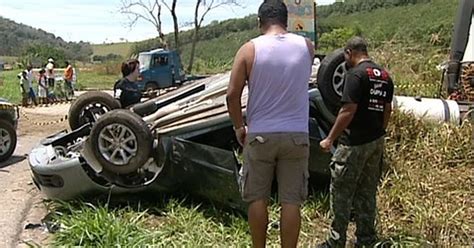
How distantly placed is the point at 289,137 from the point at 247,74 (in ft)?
1.58

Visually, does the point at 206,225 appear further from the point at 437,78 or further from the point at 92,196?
the point at 437,78

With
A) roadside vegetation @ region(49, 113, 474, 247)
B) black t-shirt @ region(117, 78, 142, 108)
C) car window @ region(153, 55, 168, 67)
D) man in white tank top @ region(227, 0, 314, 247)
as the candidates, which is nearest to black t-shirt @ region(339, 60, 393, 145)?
man in white tank top @ region(227, 0, 314, 247)

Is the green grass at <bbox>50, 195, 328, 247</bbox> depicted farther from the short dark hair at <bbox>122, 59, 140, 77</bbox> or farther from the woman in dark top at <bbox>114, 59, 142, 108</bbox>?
the short dark hair at <bbox>122, 59, 140, 77</bbox>

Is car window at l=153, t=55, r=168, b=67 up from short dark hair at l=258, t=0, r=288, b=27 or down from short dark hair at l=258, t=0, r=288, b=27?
down

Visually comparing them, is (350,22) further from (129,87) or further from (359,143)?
(359,143)

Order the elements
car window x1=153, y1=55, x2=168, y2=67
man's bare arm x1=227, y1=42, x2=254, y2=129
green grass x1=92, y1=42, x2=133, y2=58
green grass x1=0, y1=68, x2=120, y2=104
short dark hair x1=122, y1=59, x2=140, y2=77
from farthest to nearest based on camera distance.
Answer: green grass x1=92, y1=42, x2=133, y2=58 < car window x1=153, y1=55, x2=168, y2=67 < green grass x1=0, y1=68, x2=120, y2=104 < short dark hair x1=122, y1=59, x2=140, y2=77 < man's bare arm x1=227, y1=42, x2=254, y2=129

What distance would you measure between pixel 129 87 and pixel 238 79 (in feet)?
13.5

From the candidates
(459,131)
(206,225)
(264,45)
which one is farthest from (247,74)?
(459,131)

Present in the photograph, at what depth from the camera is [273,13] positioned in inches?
159

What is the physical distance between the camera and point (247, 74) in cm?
392

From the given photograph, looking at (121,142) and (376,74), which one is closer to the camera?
(376,74)

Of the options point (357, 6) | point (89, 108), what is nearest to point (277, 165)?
point (89, 108)

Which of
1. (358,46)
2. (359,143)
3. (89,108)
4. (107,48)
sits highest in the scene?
(358,46)

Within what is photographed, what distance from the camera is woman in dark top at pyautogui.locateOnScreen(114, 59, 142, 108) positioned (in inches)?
306
